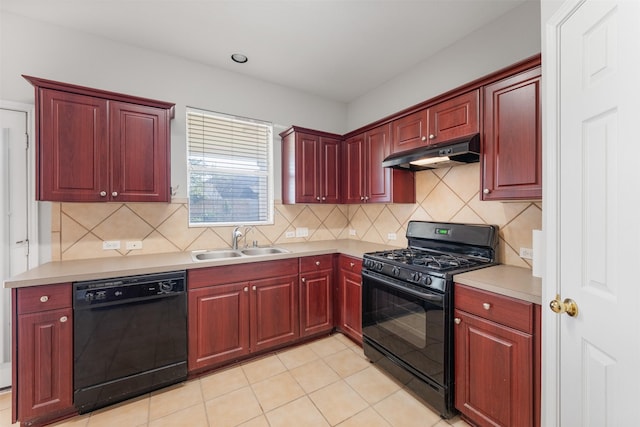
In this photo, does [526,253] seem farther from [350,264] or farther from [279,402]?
[279,402]

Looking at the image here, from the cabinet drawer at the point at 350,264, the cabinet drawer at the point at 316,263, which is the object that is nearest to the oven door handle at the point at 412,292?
the cabinet drawer at the point at 350,264

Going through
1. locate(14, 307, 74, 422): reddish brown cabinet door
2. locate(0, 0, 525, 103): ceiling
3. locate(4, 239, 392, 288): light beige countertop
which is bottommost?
locate(14, 307, 74, 422): reddish brown cabinet door

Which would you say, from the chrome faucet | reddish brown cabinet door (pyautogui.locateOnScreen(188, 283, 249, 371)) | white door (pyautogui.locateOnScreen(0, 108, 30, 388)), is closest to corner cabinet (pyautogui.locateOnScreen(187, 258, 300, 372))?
reddish brown cabinet door (pyautogui.locateOnScreen(188, 283, 249, 371))

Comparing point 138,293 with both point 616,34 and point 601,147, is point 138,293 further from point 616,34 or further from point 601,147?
point 616,34

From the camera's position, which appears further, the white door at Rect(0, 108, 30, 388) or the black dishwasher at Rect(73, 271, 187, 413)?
the white door at Rect(0, 108, 30, 388)

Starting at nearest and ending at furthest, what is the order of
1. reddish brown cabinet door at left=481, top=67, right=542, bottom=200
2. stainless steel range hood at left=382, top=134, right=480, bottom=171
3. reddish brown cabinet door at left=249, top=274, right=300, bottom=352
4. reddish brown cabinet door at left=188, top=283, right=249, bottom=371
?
reddish brown cabinet door at left=481, top=67, right=542, bottom=200 → stainless steel range hood at left=382, top=134, right=480, bottom=171 → reddish brown cabinet door at left=188, top=283, right=249, bottom=371 → reddish brown cabinet door at left=249, top=274, right=300, bottom=352

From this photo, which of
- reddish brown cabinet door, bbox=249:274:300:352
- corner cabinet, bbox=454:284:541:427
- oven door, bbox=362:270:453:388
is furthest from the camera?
reddish brown cabinet door, bbox=249:274:300:352

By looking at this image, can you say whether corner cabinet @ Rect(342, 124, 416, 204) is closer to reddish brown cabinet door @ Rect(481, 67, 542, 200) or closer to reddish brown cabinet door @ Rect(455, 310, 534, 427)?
reddish brown cabinet door @ Rect(481, 67, 542, 200)

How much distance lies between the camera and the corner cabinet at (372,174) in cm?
264

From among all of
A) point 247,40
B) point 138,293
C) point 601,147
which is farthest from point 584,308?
point 247,40

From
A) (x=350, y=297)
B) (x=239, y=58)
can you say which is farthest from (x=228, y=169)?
(x=350, y=297)

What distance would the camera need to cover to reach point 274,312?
246 centimetres

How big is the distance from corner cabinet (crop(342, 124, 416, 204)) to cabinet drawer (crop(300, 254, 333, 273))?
0.74 metres

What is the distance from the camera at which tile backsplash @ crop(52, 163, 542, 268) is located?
2010 millimetres
